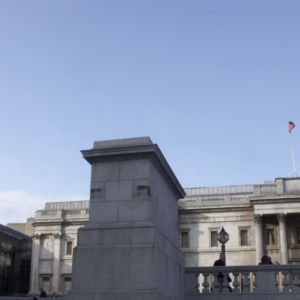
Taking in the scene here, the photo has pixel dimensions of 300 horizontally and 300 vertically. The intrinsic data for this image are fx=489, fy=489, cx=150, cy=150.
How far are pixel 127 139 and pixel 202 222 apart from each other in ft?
143

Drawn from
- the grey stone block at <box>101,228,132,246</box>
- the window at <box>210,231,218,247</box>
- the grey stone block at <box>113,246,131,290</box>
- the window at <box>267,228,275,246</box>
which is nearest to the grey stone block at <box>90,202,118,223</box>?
the grey stone block at <box>101,228,132,246</box>

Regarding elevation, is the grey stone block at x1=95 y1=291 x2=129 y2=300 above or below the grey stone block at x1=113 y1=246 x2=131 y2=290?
below

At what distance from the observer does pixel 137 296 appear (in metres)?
10.0

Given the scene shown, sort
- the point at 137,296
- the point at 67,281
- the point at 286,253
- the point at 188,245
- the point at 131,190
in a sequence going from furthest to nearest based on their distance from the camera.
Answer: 1. the point at 67,281
2. the point at 188,245
3. the point at 286,253
4. the point at 131,190
5. the point at 137,296

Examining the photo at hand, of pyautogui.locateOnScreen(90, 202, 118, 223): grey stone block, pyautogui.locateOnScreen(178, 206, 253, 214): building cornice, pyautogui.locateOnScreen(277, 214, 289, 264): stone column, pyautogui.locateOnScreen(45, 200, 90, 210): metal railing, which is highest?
pyautogui.locateOnScreen(45, 200, 90, 210): metal railing

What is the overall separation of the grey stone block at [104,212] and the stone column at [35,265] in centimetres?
5019

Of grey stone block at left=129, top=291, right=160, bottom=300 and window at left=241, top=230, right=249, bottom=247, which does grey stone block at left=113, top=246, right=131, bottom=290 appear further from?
window at left=241, top=230, right=249, bottom=247

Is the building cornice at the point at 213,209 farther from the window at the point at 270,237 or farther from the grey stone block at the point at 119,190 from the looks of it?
the grey stone block at the point at 119,190

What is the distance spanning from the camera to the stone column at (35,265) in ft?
191

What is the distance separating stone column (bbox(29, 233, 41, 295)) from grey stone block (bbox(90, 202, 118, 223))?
50.2 metres

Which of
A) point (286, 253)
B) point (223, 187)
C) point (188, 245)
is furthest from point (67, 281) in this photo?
point (286, 253)

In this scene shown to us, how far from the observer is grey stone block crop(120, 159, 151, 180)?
10.9m

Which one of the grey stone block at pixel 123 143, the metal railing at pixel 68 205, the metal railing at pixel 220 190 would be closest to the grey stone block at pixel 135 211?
the grey stone block at pixel 123 143

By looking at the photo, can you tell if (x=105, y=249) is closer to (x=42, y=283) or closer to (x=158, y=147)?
(x=158, y=147)
